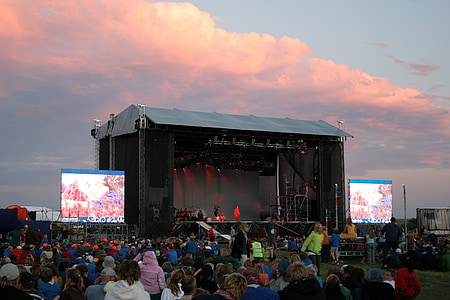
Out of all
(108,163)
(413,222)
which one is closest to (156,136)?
(108,163)

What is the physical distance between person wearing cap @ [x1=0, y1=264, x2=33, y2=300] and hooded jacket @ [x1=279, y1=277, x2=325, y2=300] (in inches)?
88.9

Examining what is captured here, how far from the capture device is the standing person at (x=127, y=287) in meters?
4.99

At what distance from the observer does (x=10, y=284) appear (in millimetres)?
4938

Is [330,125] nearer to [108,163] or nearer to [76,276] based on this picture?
[108,163]

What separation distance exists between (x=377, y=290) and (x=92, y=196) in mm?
21351

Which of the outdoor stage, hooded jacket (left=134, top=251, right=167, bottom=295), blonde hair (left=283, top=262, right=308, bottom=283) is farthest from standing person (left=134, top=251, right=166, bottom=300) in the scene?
the outdoor stage

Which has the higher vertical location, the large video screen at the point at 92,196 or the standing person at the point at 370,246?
the large video screen at the point at 92,196

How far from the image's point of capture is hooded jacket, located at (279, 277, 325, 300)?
197 inches

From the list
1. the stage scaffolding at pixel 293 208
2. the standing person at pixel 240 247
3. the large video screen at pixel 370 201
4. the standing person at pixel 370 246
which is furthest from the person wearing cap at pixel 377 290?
the stage scaffolding at pixel 293 208

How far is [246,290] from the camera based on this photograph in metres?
4.81

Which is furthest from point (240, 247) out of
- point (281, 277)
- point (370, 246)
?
point (370, 246)

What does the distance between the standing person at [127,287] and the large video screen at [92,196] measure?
2075 centimetres

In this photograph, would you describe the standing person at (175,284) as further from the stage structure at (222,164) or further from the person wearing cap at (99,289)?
the stage structure at (222,164)

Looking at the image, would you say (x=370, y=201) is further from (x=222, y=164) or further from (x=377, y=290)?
(x=377, y=290)
